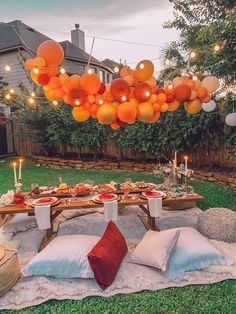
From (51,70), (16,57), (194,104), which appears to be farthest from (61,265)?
(16,57)

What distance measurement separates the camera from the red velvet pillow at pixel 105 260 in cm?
279

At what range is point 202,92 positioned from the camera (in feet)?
14.5

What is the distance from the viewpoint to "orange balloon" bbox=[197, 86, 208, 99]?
441cm

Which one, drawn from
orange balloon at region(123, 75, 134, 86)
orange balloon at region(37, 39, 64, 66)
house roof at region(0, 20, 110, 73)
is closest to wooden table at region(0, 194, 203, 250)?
orange balloon at region(123, 75, 134, 86)

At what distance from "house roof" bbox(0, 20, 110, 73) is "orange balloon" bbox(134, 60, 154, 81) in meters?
11.3

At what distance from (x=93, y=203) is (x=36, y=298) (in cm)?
149

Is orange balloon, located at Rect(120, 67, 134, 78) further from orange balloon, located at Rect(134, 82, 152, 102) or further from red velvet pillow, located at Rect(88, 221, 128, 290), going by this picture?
red velvet pillow, located at Rect(88, 221, 128, 290)

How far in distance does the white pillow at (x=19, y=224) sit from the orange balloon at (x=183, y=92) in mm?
3280

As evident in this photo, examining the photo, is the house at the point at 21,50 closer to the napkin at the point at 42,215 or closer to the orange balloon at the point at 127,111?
the orange balloon at the point at 127,111

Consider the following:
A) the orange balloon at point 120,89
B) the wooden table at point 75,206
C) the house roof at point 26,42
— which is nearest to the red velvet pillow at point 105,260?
the wooden table at point 75,206

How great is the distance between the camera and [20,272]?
2.99 m

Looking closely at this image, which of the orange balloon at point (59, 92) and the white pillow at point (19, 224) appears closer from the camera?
the orange balloon at point (59, 92)

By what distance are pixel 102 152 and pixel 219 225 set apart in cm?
665

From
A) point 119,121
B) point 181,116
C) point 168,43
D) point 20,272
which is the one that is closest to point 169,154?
point 181,116
